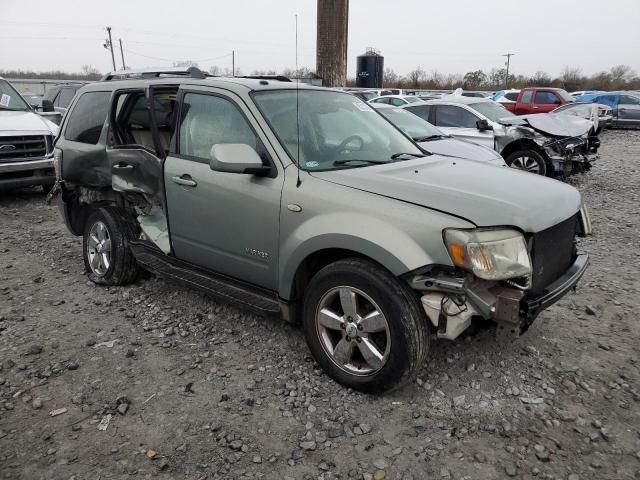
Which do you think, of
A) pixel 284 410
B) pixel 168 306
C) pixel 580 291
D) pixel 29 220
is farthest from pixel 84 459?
pixel 29 220

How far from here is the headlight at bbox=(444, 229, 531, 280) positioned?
2.49m

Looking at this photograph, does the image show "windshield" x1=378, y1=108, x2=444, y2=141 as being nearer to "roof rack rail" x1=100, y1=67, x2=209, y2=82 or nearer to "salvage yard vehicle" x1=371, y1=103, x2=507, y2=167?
"salvage yard vehicle" x1=371, y1=103, x2=507, y2=167

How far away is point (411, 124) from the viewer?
797 cm

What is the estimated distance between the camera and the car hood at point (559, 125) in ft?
30.8

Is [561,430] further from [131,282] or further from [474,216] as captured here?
[131,282]

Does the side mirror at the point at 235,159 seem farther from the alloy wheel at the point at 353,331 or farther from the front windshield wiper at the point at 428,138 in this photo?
the front windshield wiper at the point at 428,138

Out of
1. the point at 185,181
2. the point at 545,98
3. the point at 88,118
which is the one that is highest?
the point at 545,98

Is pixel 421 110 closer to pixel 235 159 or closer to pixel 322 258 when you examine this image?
pixel 322 258

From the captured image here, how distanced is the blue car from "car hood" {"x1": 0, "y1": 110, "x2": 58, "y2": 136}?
2150cm

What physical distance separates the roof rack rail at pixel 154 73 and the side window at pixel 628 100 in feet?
78.3

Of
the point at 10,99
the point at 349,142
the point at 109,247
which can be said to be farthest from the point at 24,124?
the point at 349,142

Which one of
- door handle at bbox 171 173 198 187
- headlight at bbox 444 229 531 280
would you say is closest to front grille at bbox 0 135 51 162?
door handle at bbox 171 173 198 187

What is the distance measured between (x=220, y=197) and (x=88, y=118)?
2100mm

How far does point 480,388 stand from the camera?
305 centimetres
